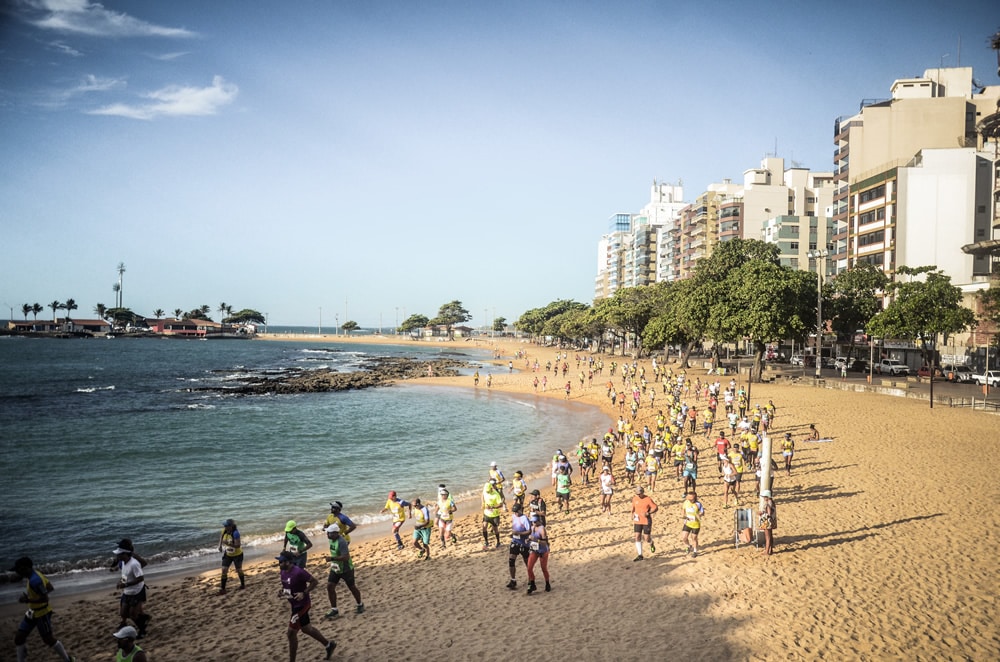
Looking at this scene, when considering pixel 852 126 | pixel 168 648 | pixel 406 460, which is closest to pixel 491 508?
pixel 168 648

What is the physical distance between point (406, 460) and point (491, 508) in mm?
14574

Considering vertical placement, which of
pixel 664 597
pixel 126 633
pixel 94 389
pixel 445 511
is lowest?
pixel 94 389

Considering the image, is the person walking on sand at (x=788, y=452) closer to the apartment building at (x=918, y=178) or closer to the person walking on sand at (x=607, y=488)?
the person walking on sand at (x=607, y=488)

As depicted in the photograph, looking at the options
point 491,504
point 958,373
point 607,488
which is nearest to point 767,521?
point 607,488

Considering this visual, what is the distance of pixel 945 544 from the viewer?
1349cm

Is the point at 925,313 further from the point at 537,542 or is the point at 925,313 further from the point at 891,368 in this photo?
the point at 537,542

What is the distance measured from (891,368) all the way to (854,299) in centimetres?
702

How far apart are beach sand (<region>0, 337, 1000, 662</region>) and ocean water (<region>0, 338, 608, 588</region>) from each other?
199 inches

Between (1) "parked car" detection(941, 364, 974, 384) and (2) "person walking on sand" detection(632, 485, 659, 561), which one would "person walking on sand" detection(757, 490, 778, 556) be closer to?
(2) "person walking on sand" detection(632, 485, 659, 561)

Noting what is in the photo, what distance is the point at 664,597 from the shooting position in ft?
37.5

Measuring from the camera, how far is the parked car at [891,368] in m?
49.5

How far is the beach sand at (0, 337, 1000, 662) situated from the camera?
9.77 meters

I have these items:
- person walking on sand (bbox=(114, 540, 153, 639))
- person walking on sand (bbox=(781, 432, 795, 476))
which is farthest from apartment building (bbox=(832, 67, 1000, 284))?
person walking on sand (bbox=(114, 540, 153, 639))

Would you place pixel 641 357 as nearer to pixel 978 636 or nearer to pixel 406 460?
pixel 406 460
